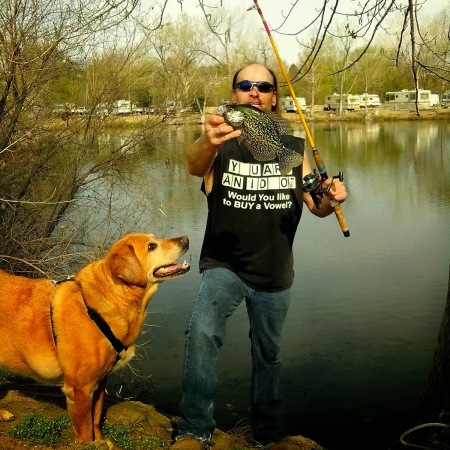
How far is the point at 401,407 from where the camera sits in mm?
6719

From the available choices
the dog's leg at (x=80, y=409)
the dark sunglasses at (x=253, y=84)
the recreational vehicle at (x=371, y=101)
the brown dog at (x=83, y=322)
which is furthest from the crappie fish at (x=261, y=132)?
the recreational vehicle at (x=371, y=101)

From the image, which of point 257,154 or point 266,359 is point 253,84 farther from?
point 266,359

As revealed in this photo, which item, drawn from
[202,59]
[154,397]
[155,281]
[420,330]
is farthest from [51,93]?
[420,330]

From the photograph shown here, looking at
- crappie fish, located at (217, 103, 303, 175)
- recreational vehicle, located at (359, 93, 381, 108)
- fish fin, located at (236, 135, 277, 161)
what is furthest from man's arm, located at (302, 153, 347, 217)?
recreational vehicle, located at (359, 93, 381, 108)

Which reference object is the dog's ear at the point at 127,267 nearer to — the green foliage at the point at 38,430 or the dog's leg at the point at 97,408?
the dog's leg at the point at 97,408

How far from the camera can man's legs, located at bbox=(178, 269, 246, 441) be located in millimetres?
3660

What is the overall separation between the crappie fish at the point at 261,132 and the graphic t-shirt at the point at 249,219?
137mm

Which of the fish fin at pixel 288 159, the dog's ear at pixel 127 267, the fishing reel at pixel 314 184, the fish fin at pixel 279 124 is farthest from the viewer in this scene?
the dog's ear at pixel 127 267

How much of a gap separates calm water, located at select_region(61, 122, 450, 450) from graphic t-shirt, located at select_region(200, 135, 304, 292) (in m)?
3.23

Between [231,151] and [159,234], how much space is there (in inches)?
274

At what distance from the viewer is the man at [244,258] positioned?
368 cm

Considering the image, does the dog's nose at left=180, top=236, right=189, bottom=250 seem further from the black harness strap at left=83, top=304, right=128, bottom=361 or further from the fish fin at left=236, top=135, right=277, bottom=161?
the fish fin at left=236, top=135, right=277, bottom=161

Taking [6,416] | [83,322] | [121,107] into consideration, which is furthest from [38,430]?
[121,107]

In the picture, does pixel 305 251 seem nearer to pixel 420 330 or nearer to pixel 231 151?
pixel 420 330
